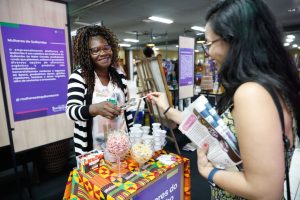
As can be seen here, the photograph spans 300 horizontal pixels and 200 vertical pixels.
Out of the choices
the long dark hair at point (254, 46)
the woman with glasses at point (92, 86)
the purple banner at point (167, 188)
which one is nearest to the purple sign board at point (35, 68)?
the woman with glasses at point (92, 86)

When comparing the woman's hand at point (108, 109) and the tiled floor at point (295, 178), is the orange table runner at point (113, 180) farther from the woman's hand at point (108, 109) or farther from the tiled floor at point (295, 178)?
the tiled floor at point (295, 178)

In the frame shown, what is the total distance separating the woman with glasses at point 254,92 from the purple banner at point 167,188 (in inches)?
12.1

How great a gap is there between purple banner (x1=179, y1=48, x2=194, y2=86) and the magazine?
10.4 ft

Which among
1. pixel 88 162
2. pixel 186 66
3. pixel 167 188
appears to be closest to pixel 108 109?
pixel 88 162

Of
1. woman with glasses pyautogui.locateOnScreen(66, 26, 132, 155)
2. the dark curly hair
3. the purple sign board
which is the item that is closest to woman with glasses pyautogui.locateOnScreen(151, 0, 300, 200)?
woman with glasses pyautogui.locateOnScreen(66, 26, 132, 155)

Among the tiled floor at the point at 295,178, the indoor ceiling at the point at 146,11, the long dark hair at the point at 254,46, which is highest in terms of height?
the indoor ceiling at the point at 146,11

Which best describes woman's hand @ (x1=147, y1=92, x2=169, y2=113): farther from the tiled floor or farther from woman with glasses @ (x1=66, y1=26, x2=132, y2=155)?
the tiled floor

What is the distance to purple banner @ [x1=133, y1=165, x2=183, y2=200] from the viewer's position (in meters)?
0.97

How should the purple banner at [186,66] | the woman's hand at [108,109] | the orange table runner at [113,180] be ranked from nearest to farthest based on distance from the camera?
the orange table runner at [113,180] → the woman's hand at [108,109] → the purple banner at [186,66]

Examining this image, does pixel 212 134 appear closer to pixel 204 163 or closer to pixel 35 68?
pixel 204 163

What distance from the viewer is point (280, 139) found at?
0.59 meters

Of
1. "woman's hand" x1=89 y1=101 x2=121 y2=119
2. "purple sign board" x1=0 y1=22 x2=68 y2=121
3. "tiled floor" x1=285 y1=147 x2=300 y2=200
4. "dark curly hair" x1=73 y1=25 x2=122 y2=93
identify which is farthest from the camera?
"tiled floor" x1=285 y1=147 x2=300 y2=200

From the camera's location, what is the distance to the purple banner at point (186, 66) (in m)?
3.87

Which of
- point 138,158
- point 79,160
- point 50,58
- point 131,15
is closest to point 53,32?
point 50,58
